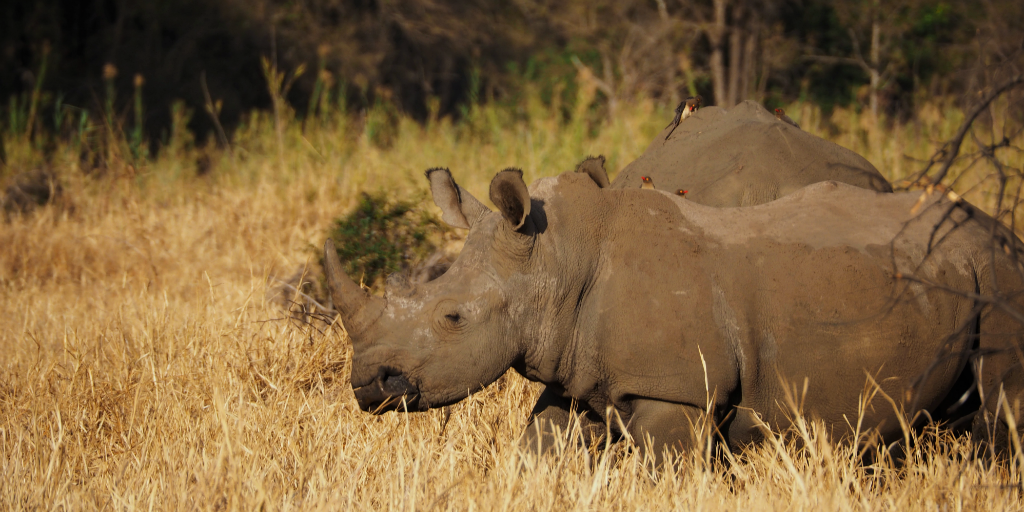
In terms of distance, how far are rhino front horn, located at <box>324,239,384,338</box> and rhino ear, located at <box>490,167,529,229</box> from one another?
1.78 ft

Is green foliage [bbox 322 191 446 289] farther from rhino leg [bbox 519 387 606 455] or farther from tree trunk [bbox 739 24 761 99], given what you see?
tree trunk [bbox 739 24 761 99]

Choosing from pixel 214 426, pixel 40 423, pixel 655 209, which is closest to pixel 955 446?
pixel 655 209

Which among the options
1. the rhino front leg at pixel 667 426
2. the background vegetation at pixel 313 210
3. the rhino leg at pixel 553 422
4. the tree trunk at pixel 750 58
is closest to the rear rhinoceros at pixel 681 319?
the rhino front leg at pixel 667 426

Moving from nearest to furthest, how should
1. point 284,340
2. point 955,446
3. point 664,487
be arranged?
point 664,487 < point 955,446 < point 284,340

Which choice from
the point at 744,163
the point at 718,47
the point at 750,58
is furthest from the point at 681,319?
the point at 750,58

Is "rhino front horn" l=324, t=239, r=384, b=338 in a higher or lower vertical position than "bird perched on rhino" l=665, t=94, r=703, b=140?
lower

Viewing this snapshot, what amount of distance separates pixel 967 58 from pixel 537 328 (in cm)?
1485

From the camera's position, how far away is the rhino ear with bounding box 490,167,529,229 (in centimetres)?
316

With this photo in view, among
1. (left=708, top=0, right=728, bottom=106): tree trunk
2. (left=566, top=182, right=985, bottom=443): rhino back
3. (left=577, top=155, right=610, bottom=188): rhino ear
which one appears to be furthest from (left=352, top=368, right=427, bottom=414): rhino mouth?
(left=708, top=0, right=728, bottom=106): tree trunk

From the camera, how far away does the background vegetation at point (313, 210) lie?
127 inches

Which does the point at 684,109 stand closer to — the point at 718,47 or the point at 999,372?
the point at 999,372

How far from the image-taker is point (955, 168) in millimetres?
8773

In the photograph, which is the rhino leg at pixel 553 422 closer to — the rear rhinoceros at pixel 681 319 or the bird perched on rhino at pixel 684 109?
the rear rhinoceros at pixel 681 319

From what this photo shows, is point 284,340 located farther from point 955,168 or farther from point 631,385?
point 955,168
